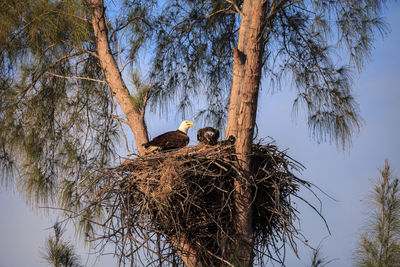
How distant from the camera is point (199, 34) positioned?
5453mm

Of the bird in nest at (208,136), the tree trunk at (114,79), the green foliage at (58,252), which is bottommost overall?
the green foliage at (58,252)

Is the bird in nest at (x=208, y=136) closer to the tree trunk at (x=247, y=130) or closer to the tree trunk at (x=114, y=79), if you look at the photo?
the tree trunk at (x=247, y=130)

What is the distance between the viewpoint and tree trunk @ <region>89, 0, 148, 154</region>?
171 inches

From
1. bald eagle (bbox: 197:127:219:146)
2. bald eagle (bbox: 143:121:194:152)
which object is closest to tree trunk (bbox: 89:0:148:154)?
bald eagle (bbox: 143:121:194:152)

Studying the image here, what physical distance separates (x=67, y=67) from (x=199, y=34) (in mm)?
1635

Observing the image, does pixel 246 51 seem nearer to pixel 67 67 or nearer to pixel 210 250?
pixel 210 250

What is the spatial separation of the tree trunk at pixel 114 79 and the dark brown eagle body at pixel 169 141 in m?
0.20

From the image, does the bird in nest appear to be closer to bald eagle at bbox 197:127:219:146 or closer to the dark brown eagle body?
bald eagle at bbox 197:127:219:146

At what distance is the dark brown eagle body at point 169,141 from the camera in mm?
4000

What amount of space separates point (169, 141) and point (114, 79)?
942mm

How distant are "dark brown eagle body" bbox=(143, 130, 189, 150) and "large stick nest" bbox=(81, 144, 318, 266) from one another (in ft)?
1.26

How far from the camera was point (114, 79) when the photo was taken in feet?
14.8

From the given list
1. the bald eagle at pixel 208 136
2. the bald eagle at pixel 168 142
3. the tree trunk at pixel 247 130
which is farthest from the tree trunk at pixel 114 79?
the tree trunk at pixel 247 130

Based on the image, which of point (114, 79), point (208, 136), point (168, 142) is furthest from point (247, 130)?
point (114, 79)
